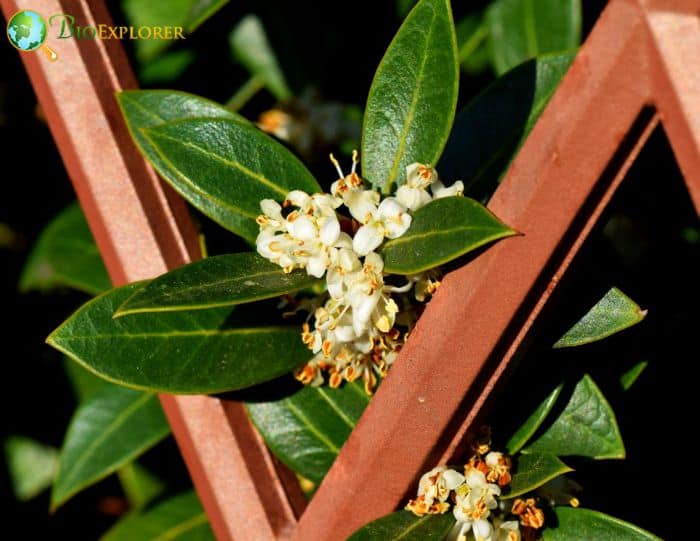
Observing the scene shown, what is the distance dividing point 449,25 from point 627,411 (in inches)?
30.9

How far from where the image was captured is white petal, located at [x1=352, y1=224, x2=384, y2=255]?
2.77ft

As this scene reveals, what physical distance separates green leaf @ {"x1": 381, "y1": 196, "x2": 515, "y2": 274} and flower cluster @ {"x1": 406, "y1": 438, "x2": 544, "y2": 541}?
20 centimetres

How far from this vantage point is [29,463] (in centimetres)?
178

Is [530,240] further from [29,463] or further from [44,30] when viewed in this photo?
[29,463]

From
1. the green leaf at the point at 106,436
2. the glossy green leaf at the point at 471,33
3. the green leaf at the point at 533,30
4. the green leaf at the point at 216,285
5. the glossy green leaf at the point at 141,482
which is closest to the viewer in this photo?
the green leaf at the point at 216,285

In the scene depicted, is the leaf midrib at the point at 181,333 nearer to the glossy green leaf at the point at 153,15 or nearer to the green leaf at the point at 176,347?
the green leaf at the point at 176,347

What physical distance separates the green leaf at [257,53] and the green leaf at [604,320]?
0.87 meters

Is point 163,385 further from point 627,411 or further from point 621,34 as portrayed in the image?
point 627,411

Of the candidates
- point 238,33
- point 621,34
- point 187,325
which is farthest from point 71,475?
point 621,34

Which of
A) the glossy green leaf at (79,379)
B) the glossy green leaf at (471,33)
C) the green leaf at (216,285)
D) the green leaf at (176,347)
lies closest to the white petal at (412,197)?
the green leaf at (216,285)

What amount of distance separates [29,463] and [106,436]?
46 centimetres

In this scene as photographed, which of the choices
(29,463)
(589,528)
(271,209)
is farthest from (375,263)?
(29,463)

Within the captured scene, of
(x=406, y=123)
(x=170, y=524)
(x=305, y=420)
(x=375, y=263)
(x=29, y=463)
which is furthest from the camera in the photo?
(x=29, y=463)

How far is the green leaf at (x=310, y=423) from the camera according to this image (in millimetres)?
1029
